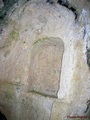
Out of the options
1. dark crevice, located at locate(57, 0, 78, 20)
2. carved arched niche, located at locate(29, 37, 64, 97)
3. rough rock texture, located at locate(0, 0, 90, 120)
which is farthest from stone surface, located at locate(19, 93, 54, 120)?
dark crevice, located at locate(57, 0, 78, 20)

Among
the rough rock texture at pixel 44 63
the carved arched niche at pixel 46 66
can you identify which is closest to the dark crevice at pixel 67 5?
the rough rock texture at pixel 44 63

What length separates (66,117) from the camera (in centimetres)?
386

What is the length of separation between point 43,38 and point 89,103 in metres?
1.50

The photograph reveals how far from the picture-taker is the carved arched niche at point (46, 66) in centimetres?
408

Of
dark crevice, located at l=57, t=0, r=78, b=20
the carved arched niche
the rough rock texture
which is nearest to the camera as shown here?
the rough rock texture

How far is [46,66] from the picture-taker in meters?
4.20

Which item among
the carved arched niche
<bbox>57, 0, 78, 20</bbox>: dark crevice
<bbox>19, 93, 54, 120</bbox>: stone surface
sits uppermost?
<bbox>57, 0, 78, 20</bbox>: dark crevice

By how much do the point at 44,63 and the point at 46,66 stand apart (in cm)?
7

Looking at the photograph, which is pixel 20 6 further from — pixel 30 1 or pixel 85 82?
pixel 85 82

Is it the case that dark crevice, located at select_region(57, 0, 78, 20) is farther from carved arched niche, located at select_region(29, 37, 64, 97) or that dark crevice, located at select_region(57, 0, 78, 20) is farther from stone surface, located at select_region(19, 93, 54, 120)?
stone surface, located at select_region(19, 93, 54, 120)

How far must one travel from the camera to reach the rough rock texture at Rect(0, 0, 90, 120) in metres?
3.83

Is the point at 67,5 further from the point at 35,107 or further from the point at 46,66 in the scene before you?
the point at 35,107

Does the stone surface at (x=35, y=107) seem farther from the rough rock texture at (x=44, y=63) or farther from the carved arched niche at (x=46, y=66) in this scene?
the carved arched niche at (x=46, y=66)

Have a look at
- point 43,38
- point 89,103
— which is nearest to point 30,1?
point 43,38
